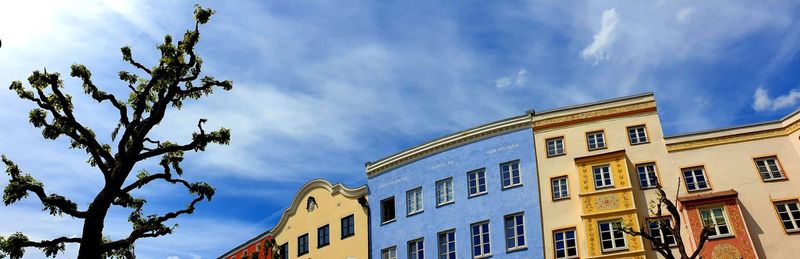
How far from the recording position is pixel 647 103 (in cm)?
3616

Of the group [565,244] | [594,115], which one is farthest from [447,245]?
[594,115]

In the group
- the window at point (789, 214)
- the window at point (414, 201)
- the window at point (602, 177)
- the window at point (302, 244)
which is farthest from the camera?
the window at point (302, 244)

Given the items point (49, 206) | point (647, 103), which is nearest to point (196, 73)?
point (49, 206)

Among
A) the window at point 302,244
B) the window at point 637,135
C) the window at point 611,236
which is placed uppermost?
the window at point 637,135

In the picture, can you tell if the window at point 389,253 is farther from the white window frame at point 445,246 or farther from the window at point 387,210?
the white window frame at point 445,246

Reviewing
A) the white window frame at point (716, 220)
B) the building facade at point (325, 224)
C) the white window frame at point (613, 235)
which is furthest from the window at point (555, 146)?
the building facade at point (325, 224)

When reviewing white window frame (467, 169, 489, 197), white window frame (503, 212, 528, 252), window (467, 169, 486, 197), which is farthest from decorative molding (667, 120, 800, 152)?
window (467, 169, 486, 197)

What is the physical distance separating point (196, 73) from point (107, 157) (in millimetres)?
4215

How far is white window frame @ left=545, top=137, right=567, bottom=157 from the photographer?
3726 centimetres

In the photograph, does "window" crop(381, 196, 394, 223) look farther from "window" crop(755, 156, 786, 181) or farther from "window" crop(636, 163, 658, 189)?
"window" crop(755, 156, 786, 181)

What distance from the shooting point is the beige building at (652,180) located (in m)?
31.5

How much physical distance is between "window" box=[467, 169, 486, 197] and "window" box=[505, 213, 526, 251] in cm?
265

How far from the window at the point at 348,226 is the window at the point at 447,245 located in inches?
290

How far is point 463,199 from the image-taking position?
39156 mm
